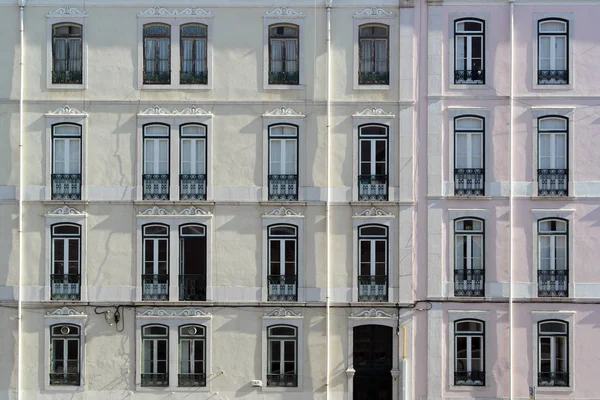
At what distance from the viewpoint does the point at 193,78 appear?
23672mm

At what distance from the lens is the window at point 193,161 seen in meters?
23.5

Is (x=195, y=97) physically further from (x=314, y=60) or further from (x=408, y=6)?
(x=408, y=6)

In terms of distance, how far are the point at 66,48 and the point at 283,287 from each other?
31.9 feet

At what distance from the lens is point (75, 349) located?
23.7 meters

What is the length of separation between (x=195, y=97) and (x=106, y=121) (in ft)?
9.05

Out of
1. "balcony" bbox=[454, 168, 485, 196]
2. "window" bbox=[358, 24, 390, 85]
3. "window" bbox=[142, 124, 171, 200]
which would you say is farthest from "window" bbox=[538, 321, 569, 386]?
"window" bbox=[142, 124, 171, 200]

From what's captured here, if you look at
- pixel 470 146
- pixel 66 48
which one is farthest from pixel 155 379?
pixel 470 146

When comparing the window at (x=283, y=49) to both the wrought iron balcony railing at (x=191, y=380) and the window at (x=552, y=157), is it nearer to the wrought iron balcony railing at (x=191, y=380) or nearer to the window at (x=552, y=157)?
the window at (x=552, y=157)

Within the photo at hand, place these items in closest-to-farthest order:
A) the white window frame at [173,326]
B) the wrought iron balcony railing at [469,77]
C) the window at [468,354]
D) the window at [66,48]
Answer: the white window frame at [173,326], the window at [468,354], the wrought iron balcony railing at [469,77], the window at [66,48]

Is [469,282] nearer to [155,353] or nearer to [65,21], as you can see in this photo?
[155,353]

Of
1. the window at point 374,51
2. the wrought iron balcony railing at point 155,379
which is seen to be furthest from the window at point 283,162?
the wrought iron balcony railing at point 155,379

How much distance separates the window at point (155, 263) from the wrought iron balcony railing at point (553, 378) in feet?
37.2

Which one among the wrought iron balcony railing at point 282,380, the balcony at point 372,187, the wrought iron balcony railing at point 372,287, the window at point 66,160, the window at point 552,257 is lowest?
the wrought iron balcony railing at point 282,380

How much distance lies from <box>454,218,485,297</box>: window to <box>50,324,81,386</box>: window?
11.4 m
